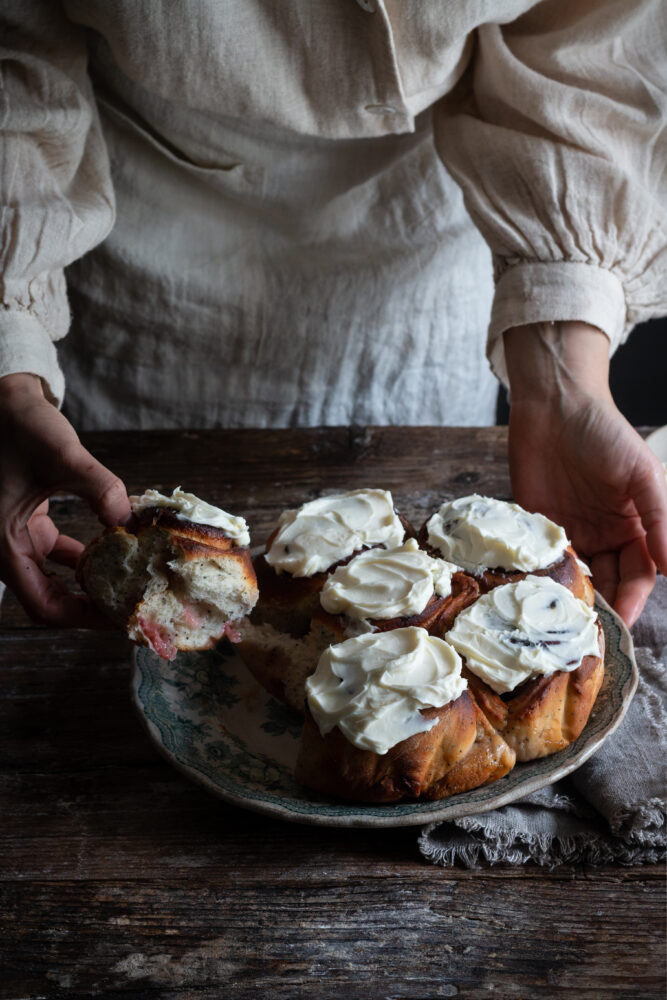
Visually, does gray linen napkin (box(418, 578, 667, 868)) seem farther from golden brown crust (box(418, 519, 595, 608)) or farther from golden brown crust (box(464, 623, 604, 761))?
golden brown crust (box(418, 519, 595, 608))

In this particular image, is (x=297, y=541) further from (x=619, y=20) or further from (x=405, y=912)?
(x=619, y=20)

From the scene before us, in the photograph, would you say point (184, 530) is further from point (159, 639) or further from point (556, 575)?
point (556, 575)

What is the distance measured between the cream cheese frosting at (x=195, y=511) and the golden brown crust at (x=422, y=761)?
0.22 metres

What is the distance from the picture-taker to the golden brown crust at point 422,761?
0.80 m

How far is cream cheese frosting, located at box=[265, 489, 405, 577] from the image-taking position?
40.6 inches

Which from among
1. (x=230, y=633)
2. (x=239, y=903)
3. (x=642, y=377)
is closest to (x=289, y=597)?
(x=230, y=633)

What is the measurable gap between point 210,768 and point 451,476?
0.75 meters

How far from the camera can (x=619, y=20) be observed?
48.3 inches

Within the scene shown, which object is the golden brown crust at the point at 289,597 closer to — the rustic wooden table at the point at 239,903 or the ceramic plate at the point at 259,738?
the ceramic plate at the point at 259,738

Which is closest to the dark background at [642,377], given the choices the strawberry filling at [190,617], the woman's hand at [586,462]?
the woman's hand at [586,462]

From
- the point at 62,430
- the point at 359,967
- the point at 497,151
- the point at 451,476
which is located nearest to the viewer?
the point at 359,967

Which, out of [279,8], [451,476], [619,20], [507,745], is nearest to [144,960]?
[507,745]

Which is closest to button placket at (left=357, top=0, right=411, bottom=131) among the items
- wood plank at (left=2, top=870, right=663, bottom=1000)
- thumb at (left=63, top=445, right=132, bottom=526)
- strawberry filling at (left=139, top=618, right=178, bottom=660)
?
thumb at (left=63, top=445, right=132, bottom=526)

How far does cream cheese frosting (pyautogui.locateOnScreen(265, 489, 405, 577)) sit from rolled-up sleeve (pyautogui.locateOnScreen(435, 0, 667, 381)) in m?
0.39
